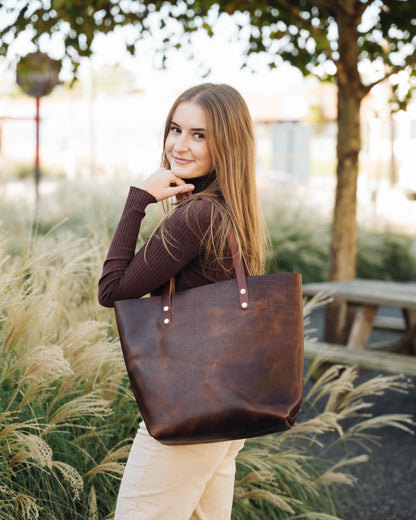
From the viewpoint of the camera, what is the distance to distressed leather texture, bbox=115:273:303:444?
1.59 metres

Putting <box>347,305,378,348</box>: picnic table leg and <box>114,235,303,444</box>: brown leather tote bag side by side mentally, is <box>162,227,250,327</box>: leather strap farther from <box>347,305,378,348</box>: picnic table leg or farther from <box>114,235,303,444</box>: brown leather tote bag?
<box>347,305,378,348</box>: picnic table leg

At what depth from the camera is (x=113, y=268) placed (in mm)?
1721

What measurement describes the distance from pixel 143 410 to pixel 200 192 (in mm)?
594

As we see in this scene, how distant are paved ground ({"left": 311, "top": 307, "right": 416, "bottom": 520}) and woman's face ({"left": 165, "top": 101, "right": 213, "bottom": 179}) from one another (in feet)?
5.59

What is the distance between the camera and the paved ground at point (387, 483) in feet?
10.1

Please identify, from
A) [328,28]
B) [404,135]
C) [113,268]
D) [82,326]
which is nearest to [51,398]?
[82,326]

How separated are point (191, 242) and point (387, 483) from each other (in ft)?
7.29

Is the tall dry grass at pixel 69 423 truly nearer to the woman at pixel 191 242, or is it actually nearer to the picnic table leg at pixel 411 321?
the woman at pixel 191 242

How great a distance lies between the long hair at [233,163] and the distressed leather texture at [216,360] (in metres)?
0.19

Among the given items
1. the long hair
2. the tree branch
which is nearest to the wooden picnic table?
the tree branch

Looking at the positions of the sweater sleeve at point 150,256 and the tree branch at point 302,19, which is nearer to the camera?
the sweater sleeve at point 150,256

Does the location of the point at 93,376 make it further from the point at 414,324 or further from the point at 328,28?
the point at 328,28

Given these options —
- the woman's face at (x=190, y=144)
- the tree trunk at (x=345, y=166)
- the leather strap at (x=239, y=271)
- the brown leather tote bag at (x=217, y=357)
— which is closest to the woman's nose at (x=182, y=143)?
the woman's face at (x=190, y=144)

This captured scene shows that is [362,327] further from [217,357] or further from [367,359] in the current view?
[217,357]
